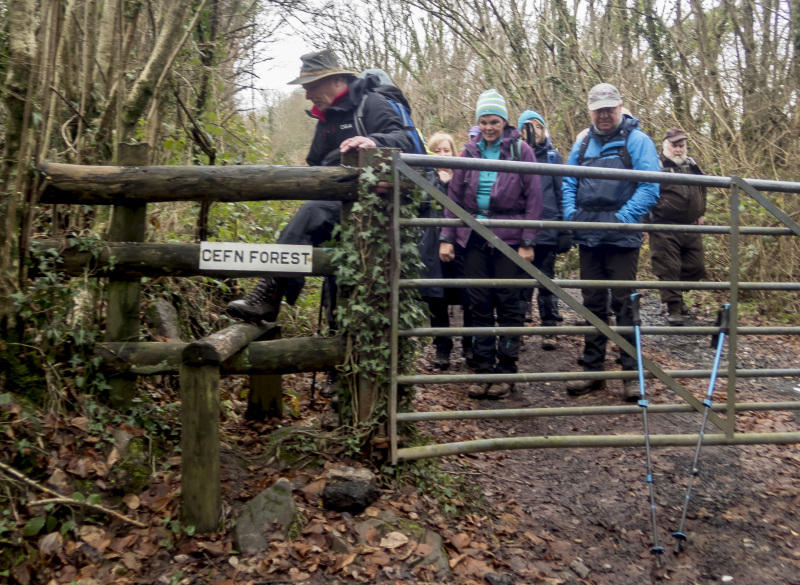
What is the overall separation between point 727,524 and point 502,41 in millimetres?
12502

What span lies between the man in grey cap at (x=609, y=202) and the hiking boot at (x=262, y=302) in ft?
7.95

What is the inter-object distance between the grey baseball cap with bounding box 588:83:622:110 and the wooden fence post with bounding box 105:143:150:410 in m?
3.35

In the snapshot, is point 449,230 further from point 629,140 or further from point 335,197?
point 335,197

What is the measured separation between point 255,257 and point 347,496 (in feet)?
4.44

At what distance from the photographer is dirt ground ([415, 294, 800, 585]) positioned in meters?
3.51

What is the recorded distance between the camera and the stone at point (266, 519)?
3.30 meters

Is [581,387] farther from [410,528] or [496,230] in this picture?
[410,528]

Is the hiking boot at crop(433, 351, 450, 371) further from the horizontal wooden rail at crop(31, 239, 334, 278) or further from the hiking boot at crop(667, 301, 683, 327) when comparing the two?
the hiking boot at crop(667, 301, 683, 327)

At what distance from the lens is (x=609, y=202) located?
5398 mm

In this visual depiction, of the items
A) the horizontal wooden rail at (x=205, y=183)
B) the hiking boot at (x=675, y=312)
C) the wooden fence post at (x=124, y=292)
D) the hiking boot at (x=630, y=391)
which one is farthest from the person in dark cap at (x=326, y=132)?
the hiking boot at (x=675, y=312)

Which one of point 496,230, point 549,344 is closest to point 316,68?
point 496,230

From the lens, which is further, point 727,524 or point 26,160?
point 727,524

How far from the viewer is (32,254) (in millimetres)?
3682

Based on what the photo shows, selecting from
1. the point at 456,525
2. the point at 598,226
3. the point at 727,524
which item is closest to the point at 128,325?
the point at 456,525
